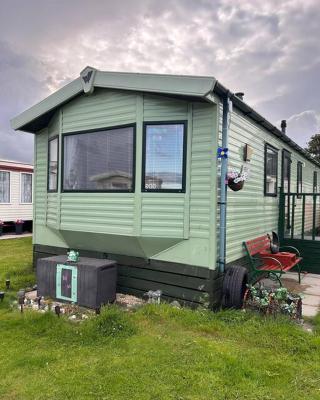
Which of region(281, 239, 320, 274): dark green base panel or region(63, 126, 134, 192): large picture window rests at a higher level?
region(63, 126, 134, 192): large picture window

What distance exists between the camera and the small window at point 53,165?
5.96 m

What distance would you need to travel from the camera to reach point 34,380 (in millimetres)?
2727

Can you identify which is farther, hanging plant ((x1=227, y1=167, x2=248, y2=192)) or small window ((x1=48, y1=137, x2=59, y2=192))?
small window ((x1=48, y1=137, x2=59, y2=192))

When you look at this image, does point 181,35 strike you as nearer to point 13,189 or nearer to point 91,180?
point 91,180

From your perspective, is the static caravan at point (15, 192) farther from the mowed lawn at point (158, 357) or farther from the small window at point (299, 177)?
the small window at point (299, 177)

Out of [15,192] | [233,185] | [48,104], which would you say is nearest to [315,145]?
[15,192]

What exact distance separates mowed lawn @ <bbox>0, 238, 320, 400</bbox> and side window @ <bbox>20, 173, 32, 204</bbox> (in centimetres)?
1099

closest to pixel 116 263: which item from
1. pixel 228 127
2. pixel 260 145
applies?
pixel 228 127

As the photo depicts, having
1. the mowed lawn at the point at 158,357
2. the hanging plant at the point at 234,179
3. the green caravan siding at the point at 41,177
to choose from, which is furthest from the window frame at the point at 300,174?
the green caravan siding at the point at 41,177

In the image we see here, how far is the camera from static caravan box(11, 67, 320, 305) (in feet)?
14.3

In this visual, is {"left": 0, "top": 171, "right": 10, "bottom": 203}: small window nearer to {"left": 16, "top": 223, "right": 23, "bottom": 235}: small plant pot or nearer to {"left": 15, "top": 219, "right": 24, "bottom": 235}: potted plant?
{"left": 15, "top": 219, "right": 24, "bottom": 235}: potted plant

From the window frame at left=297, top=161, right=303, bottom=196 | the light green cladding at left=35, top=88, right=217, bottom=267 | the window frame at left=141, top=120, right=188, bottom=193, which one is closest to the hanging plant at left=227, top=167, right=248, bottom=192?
the light green cladding at left=35, top=88, right=217, bottom=267

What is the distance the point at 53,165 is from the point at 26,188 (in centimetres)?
941

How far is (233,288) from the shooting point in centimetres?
430
